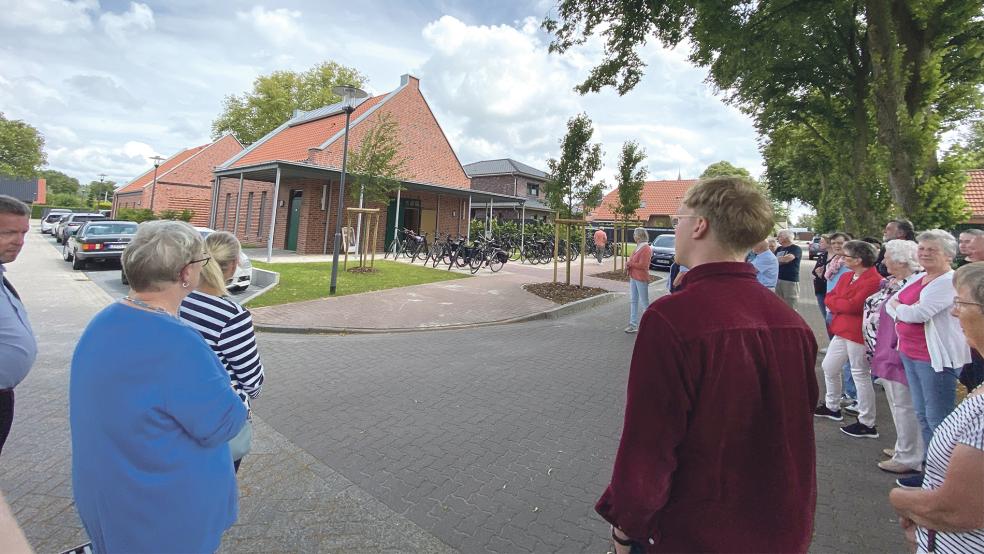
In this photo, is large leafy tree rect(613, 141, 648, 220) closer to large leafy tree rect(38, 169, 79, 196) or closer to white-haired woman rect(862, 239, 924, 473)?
white-haired woman rect(862, 239, 924, 473)

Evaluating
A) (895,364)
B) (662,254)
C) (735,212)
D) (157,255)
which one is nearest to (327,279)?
(157,255)

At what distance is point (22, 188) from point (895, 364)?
318ft

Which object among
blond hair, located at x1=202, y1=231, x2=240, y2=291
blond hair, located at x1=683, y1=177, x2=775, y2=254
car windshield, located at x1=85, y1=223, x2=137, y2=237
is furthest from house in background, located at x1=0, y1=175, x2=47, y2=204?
blond hair, located at x1=683, y1=177, x2=775, y2=254

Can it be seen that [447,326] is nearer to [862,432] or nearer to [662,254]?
[862,432]

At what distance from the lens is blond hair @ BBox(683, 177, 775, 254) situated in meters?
1.40

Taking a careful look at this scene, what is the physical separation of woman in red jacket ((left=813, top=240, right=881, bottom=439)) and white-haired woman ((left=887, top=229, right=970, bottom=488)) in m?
0.80

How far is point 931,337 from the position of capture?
323 centimetres

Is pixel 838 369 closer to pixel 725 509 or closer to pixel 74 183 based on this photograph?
pixel 725 509

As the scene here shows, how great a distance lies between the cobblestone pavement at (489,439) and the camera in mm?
2807

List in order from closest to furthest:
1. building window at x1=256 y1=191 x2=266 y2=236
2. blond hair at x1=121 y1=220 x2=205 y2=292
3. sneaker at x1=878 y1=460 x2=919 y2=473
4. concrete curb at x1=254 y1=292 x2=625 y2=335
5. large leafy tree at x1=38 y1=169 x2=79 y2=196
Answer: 1. blond hair at x1=121 y1=220 x2=205 y2=292
2. sneaker at x1=878 y1=460 x2=919 y2=473
3. concrete curb at x1=254 y1=292 x2=625 y2=335
4. building window at x1=256 y1=191 x2=266 y2=236
5. large leafy tree at x1=38 y1=169 x2=79 y2=196

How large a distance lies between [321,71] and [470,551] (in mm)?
51176

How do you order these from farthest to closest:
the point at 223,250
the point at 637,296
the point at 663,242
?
the point at 663,242 < the point at 637,296 < the point at 223,250

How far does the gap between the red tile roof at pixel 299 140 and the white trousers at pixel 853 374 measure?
22.0m

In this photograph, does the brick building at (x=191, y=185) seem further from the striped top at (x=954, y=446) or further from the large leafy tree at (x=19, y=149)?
the striped top at (x=954, y=446)
